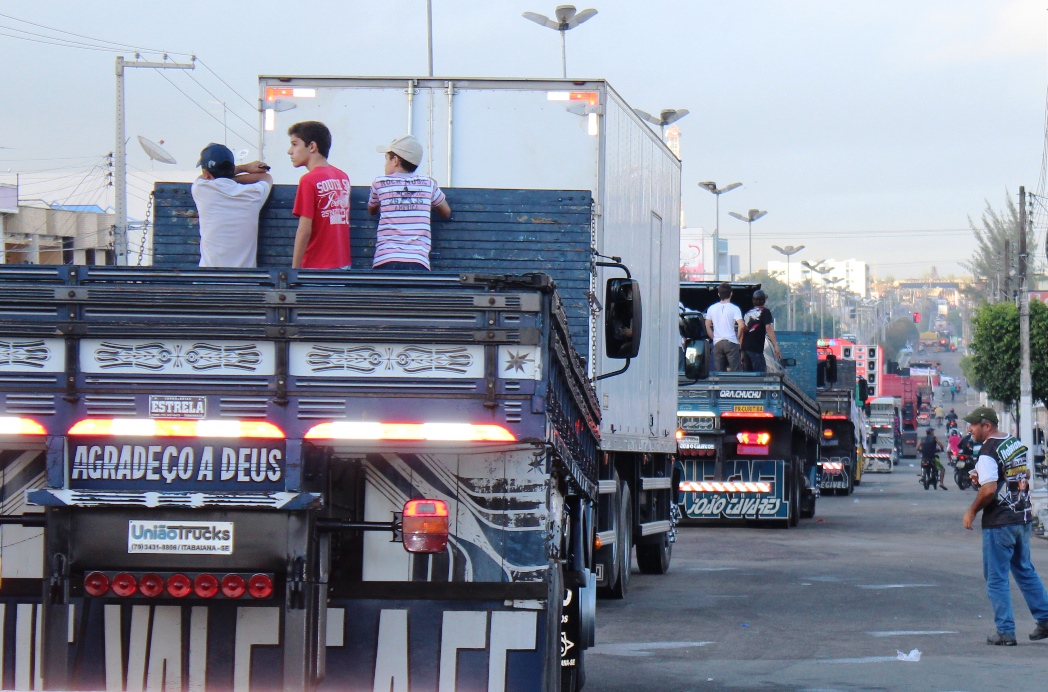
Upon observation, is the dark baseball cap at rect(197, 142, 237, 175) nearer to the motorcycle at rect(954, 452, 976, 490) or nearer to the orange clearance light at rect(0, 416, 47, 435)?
the orange clearance light at rect(0, 416, 47, 435)

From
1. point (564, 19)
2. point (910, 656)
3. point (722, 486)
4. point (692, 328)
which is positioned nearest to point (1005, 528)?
point (910, 656)

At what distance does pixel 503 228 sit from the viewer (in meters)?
7.92

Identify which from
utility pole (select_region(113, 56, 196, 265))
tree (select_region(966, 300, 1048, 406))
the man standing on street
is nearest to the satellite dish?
utility pole (select_region(113, 56, 196, 265))

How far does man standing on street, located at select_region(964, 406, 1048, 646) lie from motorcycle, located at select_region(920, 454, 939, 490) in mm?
31790

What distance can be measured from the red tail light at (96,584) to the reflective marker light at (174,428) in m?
0.51

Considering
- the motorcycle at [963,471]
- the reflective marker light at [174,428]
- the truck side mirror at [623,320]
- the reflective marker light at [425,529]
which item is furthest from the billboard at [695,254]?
the reflective marker light at [174,428]

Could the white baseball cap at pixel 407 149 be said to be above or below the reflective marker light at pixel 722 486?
above

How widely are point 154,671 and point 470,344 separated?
171 centimetres

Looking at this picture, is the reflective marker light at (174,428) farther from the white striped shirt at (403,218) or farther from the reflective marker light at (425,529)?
the white striped shirt at (403,218)

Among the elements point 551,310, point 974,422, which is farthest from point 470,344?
point 974,422

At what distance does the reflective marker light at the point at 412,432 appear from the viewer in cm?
532

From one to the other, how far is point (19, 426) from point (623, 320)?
3.75 metres

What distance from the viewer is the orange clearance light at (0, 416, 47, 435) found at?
534 cm

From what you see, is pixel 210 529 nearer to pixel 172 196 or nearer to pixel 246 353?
pixel 246 353
